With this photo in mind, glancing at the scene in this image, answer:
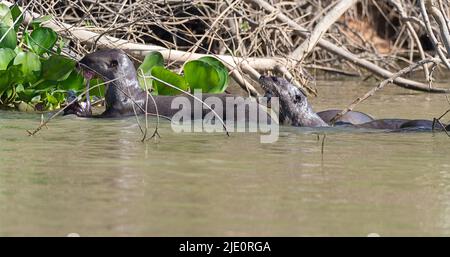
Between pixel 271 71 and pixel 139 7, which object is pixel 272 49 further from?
pixel 139 7

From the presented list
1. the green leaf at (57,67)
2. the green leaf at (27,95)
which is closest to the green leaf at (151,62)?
the green leaf at (57,67)

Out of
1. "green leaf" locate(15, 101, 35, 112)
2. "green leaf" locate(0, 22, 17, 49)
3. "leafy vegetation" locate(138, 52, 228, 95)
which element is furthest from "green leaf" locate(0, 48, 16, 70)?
"leafy vegetation" locate(138, 52, 228, 95)

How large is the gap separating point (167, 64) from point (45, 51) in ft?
4.06

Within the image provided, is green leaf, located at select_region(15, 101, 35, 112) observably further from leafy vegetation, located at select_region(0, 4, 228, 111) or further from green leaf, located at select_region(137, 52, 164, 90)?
green leaf, located at select_region(137, 52, 164, 90)

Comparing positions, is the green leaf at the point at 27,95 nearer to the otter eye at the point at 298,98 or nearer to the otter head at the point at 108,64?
the otter head at the point at 108,64

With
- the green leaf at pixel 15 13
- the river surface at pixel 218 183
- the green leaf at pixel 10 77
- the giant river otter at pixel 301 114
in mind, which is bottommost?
the river surface at pixel 218 183

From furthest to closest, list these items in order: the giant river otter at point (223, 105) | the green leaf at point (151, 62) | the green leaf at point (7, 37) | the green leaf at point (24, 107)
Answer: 1. the green leaf at point (151, 62)
2. the green leaf at point (24, 107)
3. the green leaf at point (7, 37)
4. the giant river otter at point (223, 105)

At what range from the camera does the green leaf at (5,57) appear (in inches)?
273

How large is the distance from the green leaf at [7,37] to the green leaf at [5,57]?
0.39 feet

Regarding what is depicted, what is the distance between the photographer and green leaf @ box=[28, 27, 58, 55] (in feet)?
23.4

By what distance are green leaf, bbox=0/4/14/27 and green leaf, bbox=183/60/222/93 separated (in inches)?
47.1

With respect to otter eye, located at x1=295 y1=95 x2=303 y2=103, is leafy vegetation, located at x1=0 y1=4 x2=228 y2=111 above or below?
above
